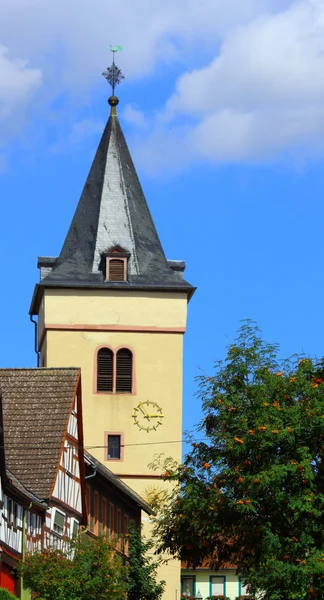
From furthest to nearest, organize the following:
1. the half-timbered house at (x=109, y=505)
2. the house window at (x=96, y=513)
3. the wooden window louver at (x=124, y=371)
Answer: the wooden window louver at (x=124, y=371), the house window at (x=96, y=513), the half-timbered house at (x=109, y=505)

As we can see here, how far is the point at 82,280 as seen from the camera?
221ft

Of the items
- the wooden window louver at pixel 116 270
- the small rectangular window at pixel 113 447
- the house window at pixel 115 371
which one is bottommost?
the small rectangular window at pixel 113 447

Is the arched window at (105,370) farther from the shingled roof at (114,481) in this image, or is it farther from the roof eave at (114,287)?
the shingled roof at (114,481)

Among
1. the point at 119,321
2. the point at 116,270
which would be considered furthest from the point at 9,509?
the point at 116,270

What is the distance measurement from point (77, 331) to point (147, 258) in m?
4.22

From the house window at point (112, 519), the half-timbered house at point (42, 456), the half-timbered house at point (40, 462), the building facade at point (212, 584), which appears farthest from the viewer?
the building facade at point (212, 584)

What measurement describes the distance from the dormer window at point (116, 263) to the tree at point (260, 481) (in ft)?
92.7

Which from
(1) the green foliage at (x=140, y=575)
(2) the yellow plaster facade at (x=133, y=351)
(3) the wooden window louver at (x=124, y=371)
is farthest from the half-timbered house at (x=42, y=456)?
(3) the wooden window louver at (x=124, y=371)

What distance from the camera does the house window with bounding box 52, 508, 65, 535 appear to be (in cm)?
4186

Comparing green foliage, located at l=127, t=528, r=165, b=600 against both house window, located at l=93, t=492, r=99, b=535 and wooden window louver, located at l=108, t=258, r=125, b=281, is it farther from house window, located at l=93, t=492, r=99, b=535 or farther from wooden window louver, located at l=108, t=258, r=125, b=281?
wooden window louver, located at l=108, t=258, r=125, b=281

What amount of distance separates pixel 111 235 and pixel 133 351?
15.9ft

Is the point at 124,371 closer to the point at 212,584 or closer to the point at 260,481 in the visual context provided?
the point at 212,584

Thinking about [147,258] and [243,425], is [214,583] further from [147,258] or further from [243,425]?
[243,425]

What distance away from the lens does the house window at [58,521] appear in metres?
41.9
